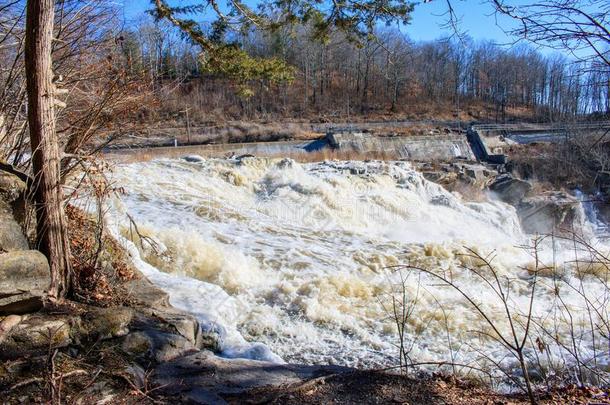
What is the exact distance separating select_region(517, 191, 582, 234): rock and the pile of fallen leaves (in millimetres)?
14449

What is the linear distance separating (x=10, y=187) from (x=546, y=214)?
16213mm

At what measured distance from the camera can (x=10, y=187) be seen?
3.95 m

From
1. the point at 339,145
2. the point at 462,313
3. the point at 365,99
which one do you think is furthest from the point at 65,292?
the point at 365,99

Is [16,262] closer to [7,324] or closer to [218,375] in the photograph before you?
[7,324]

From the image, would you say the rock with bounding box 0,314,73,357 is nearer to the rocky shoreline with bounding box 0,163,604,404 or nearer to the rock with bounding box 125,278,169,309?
the rocky shoreline with bounding box 0,163,604,404

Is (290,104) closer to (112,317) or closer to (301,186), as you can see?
(301,186)

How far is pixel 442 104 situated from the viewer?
5444 cm

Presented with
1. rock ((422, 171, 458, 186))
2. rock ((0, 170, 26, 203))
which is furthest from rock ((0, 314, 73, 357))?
rock ((422, 171, 458, 186))

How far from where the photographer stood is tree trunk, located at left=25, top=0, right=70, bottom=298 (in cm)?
368

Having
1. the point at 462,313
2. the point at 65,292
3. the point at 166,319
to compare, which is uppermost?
the point at 65,292

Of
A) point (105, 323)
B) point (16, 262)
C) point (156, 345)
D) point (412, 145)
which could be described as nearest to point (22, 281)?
point (16, 262)

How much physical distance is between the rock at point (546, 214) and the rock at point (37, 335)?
15.5 m

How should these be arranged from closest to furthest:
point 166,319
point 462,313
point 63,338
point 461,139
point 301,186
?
1. point 63,338
2. point 166,319
3. point 462,313
4. point 301,186
5. point 461,139

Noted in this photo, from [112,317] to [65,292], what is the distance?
1.63ft
